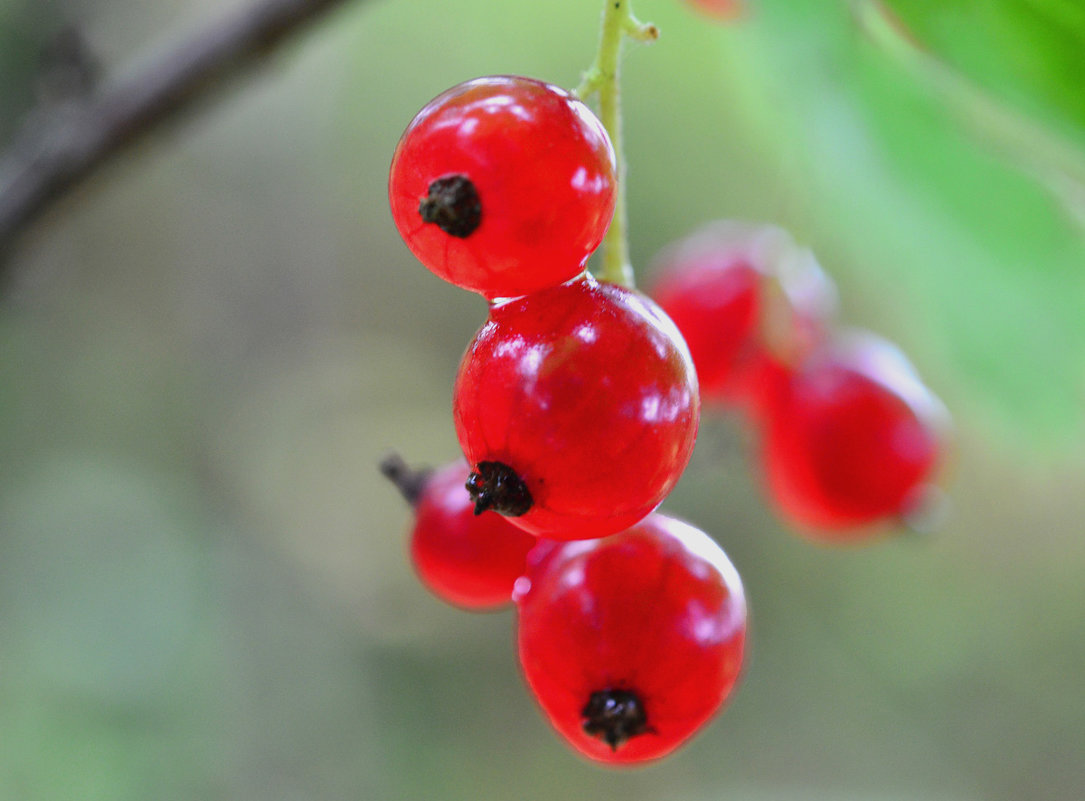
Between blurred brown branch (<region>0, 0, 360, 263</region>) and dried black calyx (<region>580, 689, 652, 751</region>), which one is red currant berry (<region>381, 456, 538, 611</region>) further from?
blurred brown branch (<region>0, 0, 360, 263</region>)

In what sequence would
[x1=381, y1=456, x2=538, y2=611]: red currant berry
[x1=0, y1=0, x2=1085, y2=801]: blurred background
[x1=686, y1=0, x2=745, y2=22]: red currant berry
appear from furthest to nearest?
1. [x1=0, y1=0, x2=1085, y2=801]: blurred background
2. [x1=686, y1=0, x2=745, y2=22]: red currant berry
3. [x1=381, y1=456, x2=538, y2=611]: red currant berry

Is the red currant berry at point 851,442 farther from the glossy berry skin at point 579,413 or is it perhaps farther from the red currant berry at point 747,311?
the glossy berry skin at point 579,413

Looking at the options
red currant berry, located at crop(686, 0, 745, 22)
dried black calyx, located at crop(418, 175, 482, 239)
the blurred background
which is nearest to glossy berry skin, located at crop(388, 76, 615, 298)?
dried black calyx, located at crop(418, 175, 482, 239)

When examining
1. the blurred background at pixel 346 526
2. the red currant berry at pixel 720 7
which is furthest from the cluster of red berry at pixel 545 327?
the blurred background at pixel 346 526

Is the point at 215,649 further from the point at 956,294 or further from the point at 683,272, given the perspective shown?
the point at 956,294

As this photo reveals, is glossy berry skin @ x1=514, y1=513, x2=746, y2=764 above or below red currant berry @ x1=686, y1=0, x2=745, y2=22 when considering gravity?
below

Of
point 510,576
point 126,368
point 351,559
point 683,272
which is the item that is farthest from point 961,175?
point 351,559
